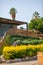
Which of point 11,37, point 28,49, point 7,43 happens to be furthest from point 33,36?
point 28,49

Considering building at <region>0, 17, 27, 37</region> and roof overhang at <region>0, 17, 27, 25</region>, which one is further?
building at <region>0, 17, 27, 37</region>

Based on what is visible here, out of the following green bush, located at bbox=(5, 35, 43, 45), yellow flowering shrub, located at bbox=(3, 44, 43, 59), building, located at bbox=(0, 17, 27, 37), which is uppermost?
building, located at bbox=(0, 17, 27, 37)

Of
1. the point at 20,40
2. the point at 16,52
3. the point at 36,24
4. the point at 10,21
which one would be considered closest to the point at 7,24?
the point at 10,21

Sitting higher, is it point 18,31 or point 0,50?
point 18,31

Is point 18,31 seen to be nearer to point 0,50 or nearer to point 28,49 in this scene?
point 0,50

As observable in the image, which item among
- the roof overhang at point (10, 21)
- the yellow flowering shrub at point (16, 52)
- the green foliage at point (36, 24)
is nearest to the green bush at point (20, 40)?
the roof overhang at point (10, 21)

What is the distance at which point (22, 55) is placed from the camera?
14992mm

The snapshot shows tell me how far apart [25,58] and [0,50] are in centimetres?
445

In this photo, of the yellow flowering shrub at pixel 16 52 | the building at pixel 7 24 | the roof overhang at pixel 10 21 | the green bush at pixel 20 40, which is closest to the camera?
the yellow flowering shrub at pixel 16 52

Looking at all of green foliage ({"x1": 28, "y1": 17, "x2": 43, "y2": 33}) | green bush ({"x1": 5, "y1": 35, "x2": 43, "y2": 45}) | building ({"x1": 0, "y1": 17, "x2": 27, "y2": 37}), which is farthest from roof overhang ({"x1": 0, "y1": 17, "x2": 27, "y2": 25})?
green foliage ({"x1": 28, "y1": 17, "x2": 43, "y2": 33})

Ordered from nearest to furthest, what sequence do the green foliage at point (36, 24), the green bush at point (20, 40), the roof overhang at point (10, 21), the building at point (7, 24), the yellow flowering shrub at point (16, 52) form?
the yellow flowering shrub at point (16, 52)
the green bush at point (20, 40)
the roof overhang at point (10, 21)
the building at point (7, 24)
the green foliage at point (36, 24)

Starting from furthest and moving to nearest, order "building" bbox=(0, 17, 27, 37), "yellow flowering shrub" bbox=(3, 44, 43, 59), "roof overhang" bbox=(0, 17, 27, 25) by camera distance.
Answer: "building" bbox=(0, 17, 27, 37) → "roof overhang" bbox=(0, 17, 27, 25) → "yellow flowering shrub" bbox=(3, 44, 43, 59)

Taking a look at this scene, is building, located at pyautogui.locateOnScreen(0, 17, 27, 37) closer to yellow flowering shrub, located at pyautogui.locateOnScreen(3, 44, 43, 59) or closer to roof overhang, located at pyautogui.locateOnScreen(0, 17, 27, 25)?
roof overhang, located at pyautogui.locateOnScreen(0, 17, 27, 25)

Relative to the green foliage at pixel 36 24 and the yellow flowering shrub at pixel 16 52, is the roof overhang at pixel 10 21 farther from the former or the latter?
the yellow flowering shrub at pixel 16 52
